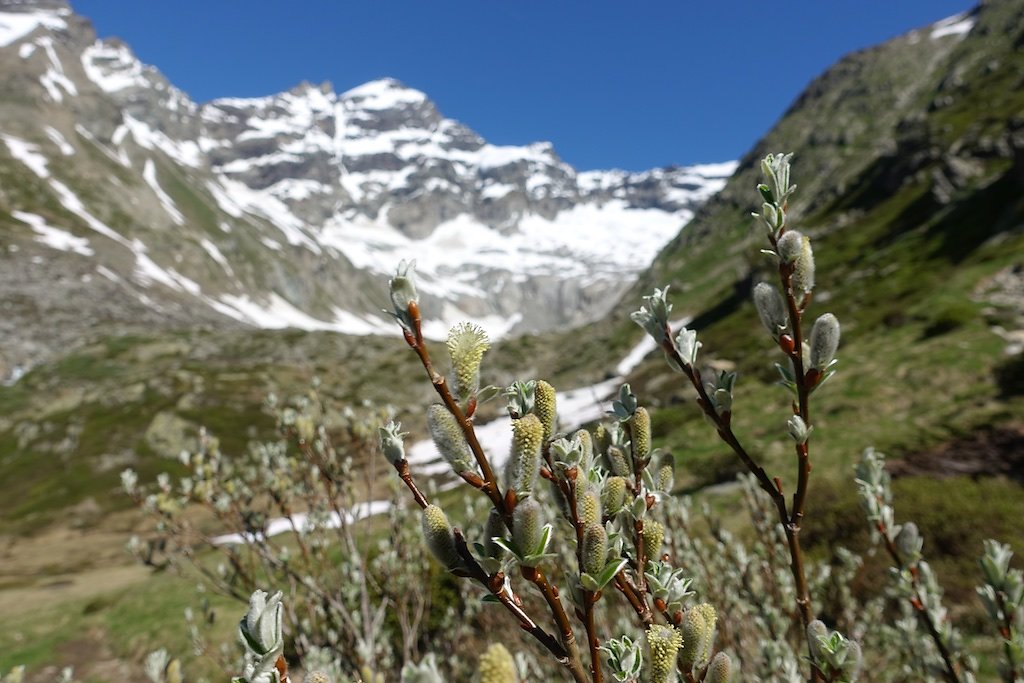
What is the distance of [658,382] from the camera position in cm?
3803

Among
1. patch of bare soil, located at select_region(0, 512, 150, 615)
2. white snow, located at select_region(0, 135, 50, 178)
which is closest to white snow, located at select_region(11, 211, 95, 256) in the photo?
white snow, located at select_region(0, 135, 50, 178)

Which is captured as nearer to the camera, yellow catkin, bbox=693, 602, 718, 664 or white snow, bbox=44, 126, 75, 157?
yellow catkin, bbox=693, 602, 718, 664

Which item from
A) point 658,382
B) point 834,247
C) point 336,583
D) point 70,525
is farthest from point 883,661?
point 834,247

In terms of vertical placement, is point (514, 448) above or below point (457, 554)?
above

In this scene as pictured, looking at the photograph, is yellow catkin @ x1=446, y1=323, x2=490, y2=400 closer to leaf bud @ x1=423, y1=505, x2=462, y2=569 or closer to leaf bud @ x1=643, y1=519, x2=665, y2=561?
leaf bud @ x1=423, y1=505, x2=462, y2=569

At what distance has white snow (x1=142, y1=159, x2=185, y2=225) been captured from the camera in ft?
508

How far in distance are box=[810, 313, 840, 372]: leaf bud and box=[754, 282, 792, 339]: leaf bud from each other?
0.09m

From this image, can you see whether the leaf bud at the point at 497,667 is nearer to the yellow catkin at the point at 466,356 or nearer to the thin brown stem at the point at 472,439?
the thin brown stem at the point at 472,439

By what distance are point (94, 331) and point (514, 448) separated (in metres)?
98.8

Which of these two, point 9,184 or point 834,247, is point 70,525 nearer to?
point 834,247

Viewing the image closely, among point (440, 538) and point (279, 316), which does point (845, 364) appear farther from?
point (279, 316)

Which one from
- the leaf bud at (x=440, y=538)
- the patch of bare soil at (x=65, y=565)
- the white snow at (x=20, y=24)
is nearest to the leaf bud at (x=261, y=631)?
the leaf bud at (x=440, y=538)

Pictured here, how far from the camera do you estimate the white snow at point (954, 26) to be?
A: 12694cm

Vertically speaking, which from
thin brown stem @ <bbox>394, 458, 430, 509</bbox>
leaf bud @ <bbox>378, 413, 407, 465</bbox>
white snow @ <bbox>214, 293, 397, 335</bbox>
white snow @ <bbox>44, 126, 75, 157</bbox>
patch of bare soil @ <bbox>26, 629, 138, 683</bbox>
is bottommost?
patch of bare soil @ <bbox>26, 629, 138, 683</bbox>
